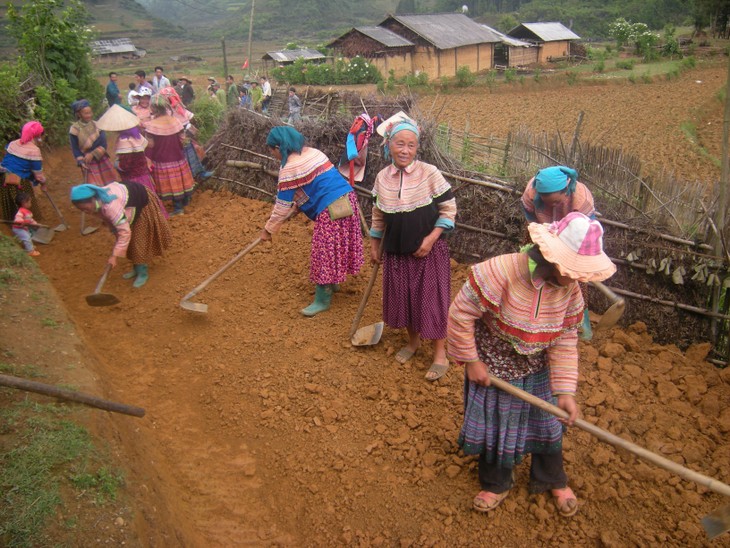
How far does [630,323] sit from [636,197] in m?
1.04

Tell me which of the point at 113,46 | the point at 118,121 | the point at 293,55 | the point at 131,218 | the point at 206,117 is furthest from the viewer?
the point at 113,46

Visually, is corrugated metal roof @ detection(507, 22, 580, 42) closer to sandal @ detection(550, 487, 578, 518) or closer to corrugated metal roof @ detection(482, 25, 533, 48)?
corrugated metal roof @ detection(482, 25, 533, 48)

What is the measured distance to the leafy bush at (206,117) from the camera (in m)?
9.82

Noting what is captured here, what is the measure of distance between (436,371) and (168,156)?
4.37 metres

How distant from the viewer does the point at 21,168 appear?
5.58m

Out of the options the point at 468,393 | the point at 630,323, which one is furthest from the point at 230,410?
the point at 630,323

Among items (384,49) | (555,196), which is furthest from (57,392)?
(384,49)

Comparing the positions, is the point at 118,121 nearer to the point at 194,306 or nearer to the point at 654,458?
the point at 194,306

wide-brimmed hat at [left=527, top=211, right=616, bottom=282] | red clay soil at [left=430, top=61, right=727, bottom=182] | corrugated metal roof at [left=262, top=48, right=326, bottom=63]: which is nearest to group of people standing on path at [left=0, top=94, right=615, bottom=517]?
wide-brimmed hat at [left=527, top=211, right=616, bottom=282]

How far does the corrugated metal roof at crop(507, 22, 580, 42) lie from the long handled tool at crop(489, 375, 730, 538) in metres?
31.1

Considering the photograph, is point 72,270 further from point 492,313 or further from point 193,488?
point 492,313

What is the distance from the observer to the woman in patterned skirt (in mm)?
5984

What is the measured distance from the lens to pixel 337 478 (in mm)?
2887

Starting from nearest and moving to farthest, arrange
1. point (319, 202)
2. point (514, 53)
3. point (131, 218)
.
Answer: point (319, 202) → point (131, 218) → point (514, 53)
